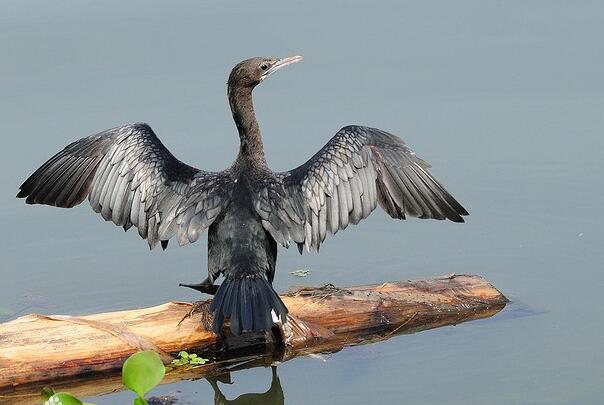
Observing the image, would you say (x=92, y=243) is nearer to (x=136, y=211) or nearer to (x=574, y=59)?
(x=136, y=211)

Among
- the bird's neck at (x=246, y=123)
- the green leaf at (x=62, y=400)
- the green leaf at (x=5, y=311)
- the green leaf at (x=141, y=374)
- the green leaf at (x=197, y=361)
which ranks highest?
the bird's neck at (x=246, y=123)

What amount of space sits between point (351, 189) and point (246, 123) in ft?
2.80

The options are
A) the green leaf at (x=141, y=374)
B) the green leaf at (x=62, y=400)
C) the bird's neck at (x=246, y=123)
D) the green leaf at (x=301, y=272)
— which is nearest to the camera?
the green leaf at (x=62, y=400)

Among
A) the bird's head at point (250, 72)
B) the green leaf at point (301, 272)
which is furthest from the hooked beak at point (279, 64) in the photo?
the green leaf at point (301, 272)

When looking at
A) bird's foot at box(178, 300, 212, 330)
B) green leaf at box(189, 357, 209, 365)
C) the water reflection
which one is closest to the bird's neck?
bird's foot at box(178, 300, 212, 330)

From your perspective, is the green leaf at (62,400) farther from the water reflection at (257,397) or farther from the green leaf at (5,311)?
the green leaf at (5,311)

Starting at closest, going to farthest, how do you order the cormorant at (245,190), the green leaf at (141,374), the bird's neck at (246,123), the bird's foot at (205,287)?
the green leaf at (141,374), the cormorant at (245,190), the bird's foot at (205,287), the bird's neck at (246,123)

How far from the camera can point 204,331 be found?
7156 millimetres

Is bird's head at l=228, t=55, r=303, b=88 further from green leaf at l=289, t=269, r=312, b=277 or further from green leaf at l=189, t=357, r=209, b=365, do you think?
green leaf at l=189, t=357, r=209, b=365

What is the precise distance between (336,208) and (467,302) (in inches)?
37.9

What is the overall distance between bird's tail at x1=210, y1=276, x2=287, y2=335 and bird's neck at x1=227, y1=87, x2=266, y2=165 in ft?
3.71

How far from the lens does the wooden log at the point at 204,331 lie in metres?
6.79

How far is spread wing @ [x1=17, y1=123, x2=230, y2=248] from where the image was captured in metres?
7.52

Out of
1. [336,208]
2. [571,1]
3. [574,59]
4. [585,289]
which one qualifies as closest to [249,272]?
[336,208]
